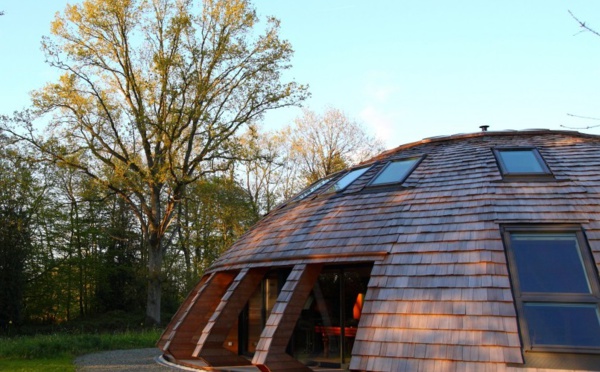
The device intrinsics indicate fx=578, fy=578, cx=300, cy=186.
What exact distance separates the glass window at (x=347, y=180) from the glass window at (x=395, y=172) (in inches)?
23.5

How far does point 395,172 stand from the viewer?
35.4ft

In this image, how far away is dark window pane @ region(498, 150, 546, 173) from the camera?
9406 mm

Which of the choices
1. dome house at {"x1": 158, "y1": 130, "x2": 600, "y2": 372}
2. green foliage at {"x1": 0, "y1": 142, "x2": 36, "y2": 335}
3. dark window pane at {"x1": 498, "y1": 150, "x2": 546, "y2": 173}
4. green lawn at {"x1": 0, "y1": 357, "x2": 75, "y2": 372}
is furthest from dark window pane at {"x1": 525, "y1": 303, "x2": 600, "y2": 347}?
green foliage at {"x1": 0, "y1": 142, "x2": 36, "y2": 335}

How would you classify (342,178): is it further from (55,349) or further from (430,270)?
(55,349)

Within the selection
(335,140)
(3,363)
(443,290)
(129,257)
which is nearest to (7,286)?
(129,257)

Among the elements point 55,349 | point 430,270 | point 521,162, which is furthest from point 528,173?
point 55,349

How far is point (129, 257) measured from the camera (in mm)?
38312

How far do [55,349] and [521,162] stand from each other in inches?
522

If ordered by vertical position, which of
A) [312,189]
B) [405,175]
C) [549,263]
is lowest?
[549,263]

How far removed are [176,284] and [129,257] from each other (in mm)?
3599

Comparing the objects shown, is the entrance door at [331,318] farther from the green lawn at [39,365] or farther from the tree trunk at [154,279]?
the tree trunk at [154,279]

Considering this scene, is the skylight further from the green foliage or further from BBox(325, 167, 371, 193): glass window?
the green foliage

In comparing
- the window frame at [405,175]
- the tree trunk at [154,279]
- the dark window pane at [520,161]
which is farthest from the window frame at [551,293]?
the tree trunk at [154,279]

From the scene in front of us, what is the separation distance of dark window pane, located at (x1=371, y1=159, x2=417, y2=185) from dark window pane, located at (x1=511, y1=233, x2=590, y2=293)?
288 cm
